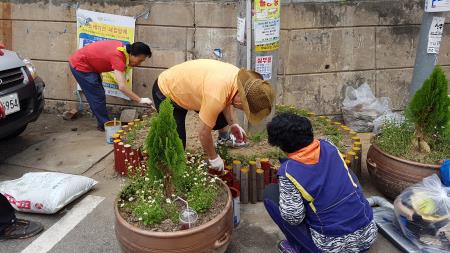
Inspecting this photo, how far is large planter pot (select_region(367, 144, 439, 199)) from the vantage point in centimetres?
367

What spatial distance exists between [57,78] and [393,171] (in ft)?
16.1

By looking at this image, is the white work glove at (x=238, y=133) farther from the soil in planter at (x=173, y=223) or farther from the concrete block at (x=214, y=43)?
the concrete block at (x=214, y=43)

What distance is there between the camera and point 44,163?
16.2 feet

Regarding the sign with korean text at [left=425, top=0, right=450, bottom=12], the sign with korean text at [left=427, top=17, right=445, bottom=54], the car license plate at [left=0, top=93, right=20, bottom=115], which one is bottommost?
the car license plate at [left=0, top=93, right=20, bottom=115]

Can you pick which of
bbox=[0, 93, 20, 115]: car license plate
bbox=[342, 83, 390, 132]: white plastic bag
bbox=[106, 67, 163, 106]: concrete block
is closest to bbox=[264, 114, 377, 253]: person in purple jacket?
bbox=[342, 83, 390, 132]: white plastic bag

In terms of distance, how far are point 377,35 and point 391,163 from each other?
2582mm

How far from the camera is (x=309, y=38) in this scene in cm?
570

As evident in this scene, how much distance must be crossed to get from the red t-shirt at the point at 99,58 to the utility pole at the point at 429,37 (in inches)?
135

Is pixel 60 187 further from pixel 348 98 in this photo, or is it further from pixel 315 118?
pixel 348 98

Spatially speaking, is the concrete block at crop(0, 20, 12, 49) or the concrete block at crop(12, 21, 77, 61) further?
the concrete block at crop(0, 20, 12, 49)

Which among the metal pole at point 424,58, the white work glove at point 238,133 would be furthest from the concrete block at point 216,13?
the metal pole at point 424,58

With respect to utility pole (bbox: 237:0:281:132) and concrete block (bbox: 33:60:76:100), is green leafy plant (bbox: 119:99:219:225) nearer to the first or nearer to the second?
utility pole (bbox: 237:0:281:132)

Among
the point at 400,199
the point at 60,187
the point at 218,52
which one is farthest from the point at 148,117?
the point at 400,199

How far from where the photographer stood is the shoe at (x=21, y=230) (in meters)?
3.52
